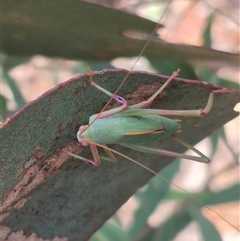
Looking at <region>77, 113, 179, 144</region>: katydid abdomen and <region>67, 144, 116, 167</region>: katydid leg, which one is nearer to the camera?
<region>67, 144, 116, 167</region>: katydid leg

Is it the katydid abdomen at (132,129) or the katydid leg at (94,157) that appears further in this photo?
the katydid abdomen at (132,129)

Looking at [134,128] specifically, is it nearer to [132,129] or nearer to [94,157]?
[132,129]

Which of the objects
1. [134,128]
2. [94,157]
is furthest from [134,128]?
[94,157]

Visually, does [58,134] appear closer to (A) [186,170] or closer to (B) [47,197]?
(B) [47,197]

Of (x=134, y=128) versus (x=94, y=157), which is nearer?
(x=94, y=157)

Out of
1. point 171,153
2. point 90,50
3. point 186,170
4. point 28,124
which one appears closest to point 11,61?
point 90,50

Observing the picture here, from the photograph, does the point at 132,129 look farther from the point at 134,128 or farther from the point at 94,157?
the point at 94,157
